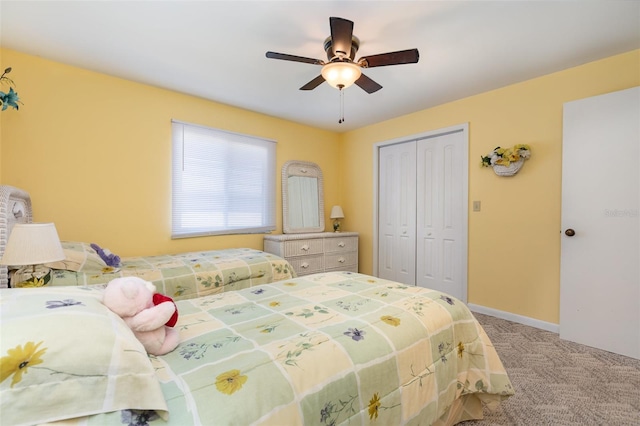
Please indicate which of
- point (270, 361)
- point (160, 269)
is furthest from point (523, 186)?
point (160, 269)

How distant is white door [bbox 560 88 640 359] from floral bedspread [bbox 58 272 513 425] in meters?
1.65

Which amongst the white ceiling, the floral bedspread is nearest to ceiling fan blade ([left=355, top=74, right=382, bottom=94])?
the white ceiling

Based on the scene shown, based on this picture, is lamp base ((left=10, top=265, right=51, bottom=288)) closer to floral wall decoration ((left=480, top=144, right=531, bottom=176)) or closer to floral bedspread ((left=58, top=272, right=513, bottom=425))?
floral bedspread ((left=58, top=272, right=513, bottom=425))

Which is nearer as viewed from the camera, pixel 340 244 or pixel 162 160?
pixel 162 160

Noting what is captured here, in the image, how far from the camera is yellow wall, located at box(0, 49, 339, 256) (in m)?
2.38

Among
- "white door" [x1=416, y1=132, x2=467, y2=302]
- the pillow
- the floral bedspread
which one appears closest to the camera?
the pillow

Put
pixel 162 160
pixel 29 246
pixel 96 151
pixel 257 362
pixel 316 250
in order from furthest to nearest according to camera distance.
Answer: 1. pixel 316 250
2. pixel 162 160
3. pixel 96 151
4. pixel 29 246
5. pixel 257 362

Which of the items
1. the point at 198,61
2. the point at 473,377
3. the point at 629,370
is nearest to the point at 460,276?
the point at 629,370

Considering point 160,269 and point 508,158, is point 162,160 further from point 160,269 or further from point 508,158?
point 508,158

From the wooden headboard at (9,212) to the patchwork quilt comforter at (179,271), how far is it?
Result: 10 centimetres

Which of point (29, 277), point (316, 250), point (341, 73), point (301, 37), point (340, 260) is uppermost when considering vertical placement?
point (301, 37)

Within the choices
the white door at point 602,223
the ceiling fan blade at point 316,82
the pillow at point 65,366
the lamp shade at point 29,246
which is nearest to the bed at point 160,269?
the lamp shade at point 29,246

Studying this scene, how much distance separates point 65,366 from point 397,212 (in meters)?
3.79

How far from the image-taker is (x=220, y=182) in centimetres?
344
